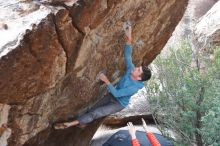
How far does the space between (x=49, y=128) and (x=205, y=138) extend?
318cm

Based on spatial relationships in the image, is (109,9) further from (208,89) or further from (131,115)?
(131,115)

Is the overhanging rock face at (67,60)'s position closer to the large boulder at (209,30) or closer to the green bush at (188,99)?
the green bush at (188,99)

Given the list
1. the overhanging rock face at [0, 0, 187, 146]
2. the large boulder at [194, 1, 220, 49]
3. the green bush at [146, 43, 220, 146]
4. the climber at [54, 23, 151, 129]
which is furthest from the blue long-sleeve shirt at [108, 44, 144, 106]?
the large boulder at [194, 1, 220, 49]

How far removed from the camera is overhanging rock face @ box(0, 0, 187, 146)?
17.8ft

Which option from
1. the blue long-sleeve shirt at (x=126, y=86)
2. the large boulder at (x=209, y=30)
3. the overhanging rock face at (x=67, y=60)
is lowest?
the large boulder at (x=209, y=30)

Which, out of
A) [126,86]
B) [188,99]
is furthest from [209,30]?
[126,86]

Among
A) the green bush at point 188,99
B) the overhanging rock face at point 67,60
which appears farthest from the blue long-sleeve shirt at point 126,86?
the green bush at point 188,99

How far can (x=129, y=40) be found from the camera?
23.1 ft

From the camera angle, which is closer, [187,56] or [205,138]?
[205,138]

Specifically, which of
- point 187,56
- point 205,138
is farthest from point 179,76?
point 205,138

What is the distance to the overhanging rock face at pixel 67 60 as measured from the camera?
5430mm

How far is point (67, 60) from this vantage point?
6027 millimetres

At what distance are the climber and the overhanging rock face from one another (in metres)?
0.13

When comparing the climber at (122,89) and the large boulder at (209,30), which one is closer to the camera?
the climber at (122,89)
